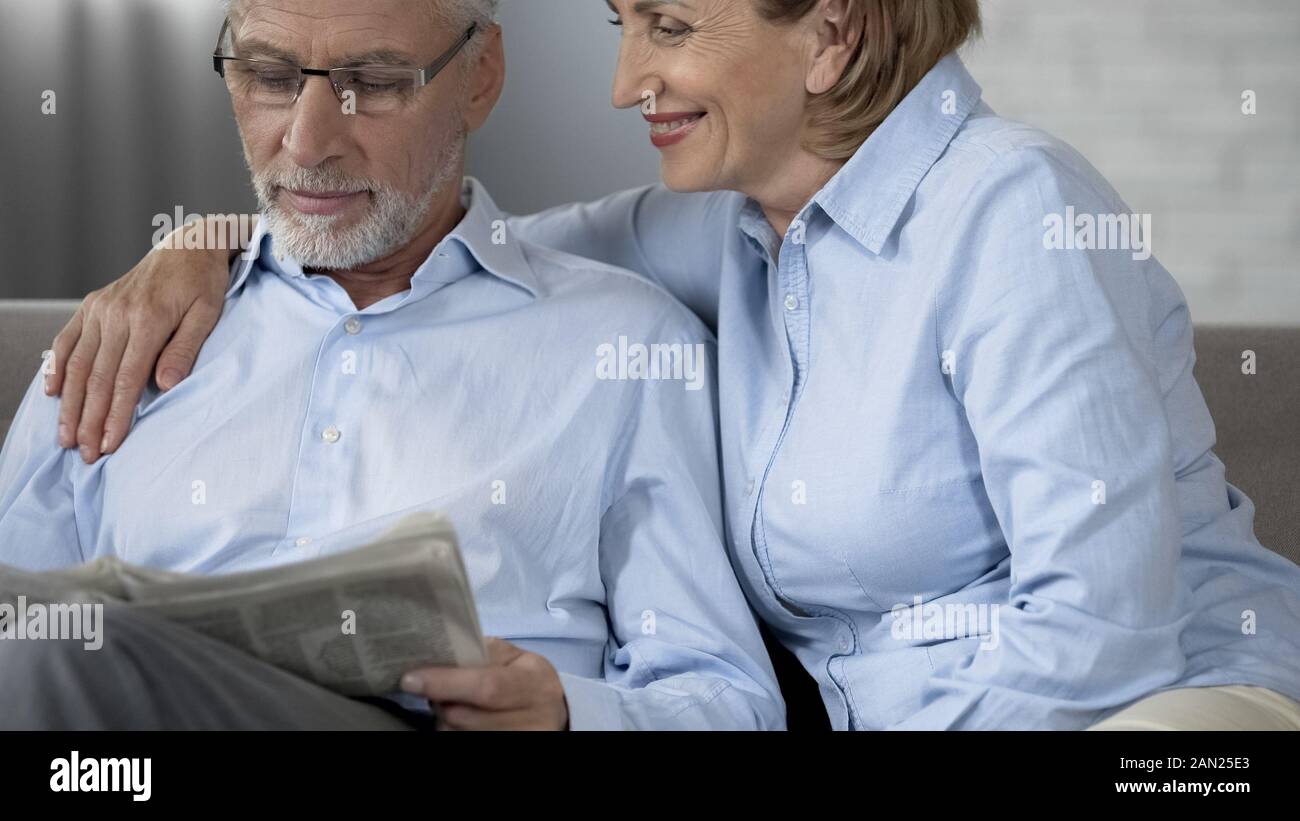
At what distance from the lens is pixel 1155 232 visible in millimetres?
3668

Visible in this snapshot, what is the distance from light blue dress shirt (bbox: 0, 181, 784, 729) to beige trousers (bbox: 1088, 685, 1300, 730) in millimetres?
395

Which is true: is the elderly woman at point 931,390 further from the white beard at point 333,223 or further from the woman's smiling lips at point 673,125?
the white beard at point 333,223

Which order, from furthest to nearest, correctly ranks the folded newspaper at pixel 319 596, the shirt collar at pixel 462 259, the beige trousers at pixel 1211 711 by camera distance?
the shirt collar at pixel 462 259
the beige trousers at pixel 1211 711
the folded newspaper at pixel 319 596

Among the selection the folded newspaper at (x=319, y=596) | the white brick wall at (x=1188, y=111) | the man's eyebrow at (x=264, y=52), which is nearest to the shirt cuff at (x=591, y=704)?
the folded newspaper at (x=319, y=596)

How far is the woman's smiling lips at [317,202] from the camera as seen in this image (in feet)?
5.05

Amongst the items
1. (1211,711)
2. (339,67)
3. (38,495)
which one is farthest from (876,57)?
(38,495)

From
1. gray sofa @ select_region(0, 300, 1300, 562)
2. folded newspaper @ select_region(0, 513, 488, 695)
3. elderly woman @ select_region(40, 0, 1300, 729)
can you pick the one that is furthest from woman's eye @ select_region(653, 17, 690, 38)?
gray sofa @ select_region(0, 300, 1300, 562)

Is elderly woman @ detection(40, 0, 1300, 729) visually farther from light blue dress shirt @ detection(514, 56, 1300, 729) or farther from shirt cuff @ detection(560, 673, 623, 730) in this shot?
shirt cuff @ detection(560, 673, 623, 730)

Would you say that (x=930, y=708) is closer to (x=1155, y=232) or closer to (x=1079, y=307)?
(x=1079, y=307)

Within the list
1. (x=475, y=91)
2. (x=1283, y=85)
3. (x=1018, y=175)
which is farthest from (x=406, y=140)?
(x=1283, y=85)

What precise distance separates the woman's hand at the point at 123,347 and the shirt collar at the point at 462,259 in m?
0.07

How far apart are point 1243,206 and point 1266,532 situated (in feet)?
6.90

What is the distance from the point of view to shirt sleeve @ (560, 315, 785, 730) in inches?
54.1

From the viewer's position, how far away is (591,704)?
125cm
